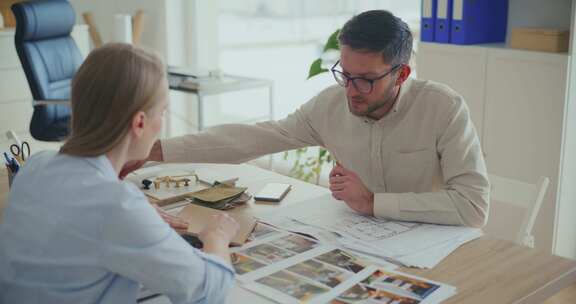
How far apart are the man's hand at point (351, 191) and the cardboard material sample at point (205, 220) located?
241mm

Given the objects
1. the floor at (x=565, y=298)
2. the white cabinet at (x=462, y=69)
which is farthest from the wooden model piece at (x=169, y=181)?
the floor at (x=565, y=298)

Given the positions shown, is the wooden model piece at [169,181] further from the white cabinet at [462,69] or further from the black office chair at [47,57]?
the black office chair at [47,57]

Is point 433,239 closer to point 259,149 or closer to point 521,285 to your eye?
point 521,285

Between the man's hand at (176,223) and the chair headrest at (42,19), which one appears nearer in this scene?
the man's hand at (176,223)

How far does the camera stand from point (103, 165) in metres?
1.21

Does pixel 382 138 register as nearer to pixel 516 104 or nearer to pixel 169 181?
pixel 169 181

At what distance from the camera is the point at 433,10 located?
3.19 meters

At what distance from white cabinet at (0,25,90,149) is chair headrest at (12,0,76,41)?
582 mm

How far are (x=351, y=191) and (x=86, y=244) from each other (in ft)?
2.76

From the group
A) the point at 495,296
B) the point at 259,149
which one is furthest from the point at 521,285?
the point at 259,149

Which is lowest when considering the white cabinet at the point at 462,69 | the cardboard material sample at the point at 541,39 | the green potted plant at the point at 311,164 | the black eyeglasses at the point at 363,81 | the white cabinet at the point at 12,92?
the green potted plant at the point at 311,164

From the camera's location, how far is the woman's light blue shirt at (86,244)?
1143 mm

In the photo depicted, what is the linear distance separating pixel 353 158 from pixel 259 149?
0.29m

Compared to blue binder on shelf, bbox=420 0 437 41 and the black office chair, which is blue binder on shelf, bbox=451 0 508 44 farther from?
the black office chair
